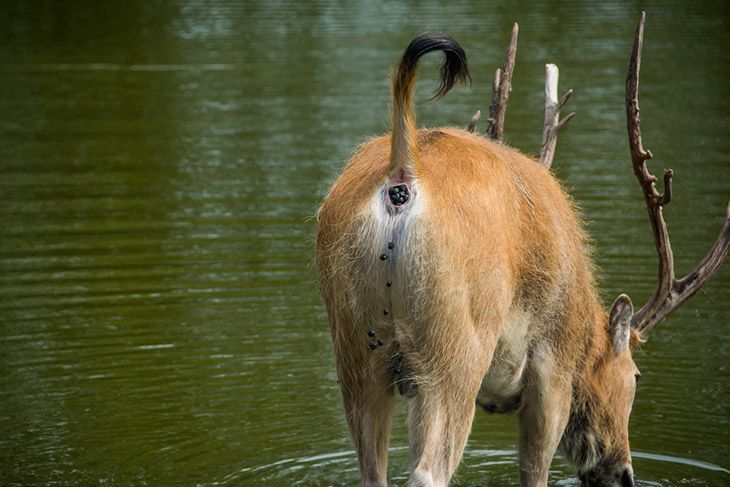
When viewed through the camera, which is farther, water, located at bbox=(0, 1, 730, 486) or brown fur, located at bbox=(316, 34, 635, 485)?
water, located at bbox=(0, 1, 730, 486)

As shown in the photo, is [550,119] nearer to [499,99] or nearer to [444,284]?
[499,99]

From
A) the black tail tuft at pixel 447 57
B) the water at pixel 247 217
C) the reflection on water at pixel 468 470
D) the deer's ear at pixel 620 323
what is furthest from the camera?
the water at pixel 247 217

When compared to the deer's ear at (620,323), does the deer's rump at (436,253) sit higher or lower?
higher

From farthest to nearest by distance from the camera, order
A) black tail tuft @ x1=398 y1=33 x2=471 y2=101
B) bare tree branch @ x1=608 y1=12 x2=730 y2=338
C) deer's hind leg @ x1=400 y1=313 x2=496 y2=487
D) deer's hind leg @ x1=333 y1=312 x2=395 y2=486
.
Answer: bare tree branch @ x1=608 y1=12 x2=730 y2=338, deer's hind leg @ x1=333 y1=312 x2=395 y2=486, deer's hind leg @ x1=400 y1=313 x2=496 y2=487, black tail tuft @ x1=398 y1=33 x2=471 y2=101

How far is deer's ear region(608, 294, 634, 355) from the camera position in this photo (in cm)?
520

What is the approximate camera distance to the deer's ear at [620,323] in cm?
520

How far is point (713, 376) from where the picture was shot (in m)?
6.84

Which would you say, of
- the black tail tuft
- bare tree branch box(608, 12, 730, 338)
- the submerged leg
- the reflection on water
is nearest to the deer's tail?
the black tail tuft

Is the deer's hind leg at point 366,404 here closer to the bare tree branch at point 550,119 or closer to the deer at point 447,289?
the deer at point 447,289

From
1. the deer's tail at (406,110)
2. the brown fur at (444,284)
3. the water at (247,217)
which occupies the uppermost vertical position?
the deer's tail at (406,110)

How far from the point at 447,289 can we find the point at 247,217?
5930 millimetres

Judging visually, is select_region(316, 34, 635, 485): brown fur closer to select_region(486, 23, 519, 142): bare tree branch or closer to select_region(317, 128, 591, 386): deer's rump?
select_region(317, 128, 591, 386): deer's rump

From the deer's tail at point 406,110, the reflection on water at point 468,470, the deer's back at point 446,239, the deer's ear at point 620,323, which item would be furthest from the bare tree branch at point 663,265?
the deer's tail at point 406,110

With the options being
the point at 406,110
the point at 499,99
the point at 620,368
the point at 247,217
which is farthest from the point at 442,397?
the point at 247,217
